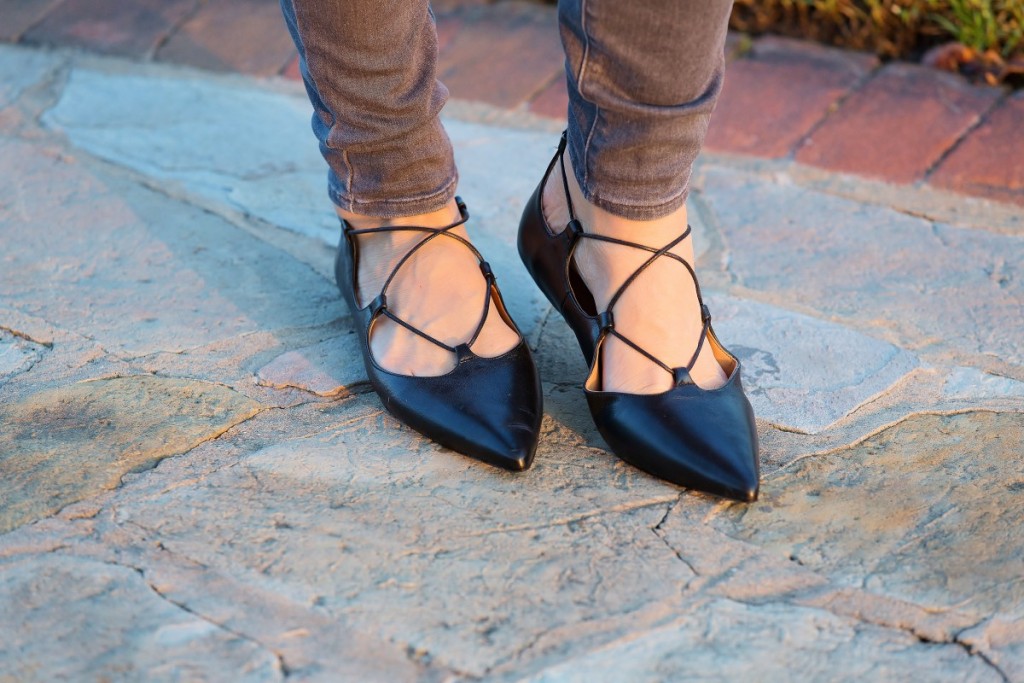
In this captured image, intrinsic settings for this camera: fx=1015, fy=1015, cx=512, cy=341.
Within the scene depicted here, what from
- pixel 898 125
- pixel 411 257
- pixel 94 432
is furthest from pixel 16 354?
pixel 898 125

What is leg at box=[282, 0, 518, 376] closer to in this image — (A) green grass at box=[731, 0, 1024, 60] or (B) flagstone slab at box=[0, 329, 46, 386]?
(B) flagstone slab at box=[0, 329, 46, 386]

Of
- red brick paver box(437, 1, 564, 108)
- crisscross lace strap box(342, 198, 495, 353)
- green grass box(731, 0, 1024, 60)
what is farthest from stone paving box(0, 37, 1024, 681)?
green grass box(731, 0, 1024, 60)

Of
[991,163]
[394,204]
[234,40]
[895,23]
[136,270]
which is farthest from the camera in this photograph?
[234,40]

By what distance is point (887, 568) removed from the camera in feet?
3.16

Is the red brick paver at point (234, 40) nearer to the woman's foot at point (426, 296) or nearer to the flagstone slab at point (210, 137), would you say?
the flagstone slab at point (210, 137)

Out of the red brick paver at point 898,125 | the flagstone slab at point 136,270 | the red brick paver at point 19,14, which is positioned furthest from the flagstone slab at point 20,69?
the red brick paver at point 898,125

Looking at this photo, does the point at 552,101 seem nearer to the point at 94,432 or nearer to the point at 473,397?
the point at 473,397

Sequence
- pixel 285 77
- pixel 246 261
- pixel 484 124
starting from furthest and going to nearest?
pixel 285 77, pixel 484 124, pixel 246 261

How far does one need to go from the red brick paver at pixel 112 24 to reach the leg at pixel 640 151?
4.54 feet

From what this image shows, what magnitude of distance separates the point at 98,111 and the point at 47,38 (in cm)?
41

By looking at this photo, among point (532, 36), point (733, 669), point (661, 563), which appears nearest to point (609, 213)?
point (661, 563)

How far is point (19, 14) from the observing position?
229cm

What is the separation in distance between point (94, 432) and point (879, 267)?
1.10m

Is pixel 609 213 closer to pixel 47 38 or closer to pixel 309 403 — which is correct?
pixel 309 403
